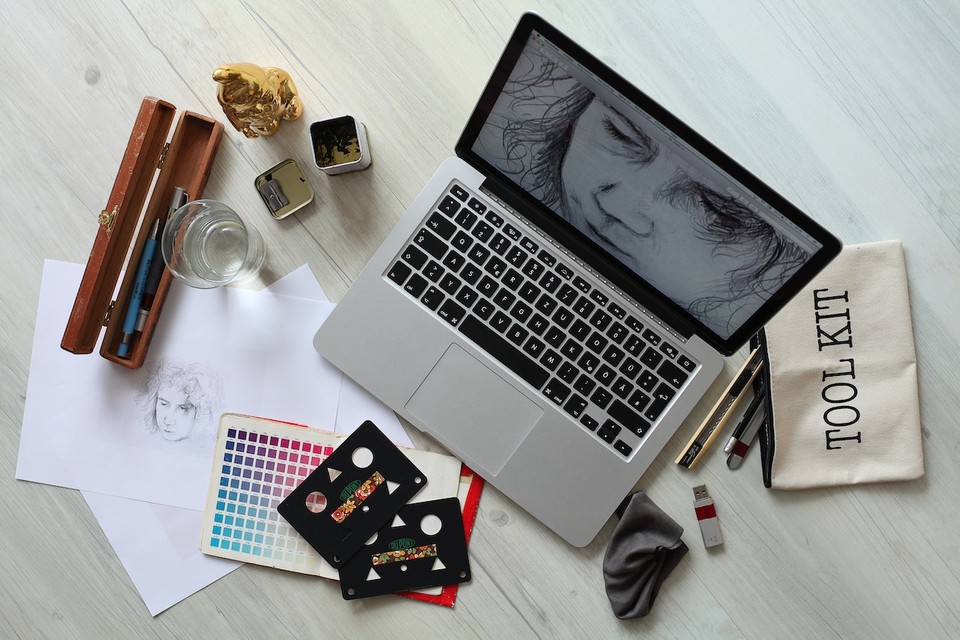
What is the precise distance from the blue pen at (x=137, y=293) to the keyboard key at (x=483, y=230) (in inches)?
14.7

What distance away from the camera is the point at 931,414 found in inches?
32.5

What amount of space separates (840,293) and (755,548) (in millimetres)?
310

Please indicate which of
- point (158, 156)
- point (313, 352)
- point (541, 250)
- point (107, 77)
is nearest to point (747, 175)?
point (541, 250)

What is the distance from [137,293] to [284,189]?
211 mm

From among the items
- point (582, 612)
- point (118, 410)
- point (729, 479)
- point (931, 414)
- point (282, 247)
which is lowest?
point (118, 410)

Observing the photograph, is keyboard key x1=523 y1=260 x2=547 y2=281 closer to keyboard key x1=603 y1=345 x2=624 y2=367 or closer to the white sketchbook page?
keyboard key x1=603 y1=345 x2=624 y2=367

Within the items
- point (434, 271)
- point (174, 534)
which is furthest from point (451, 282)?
point (174, 534)

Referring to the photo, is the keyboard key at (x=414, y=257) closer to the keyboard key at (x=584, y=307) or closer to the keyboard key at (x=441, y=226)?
the keyboard key at (x=441, y=226)

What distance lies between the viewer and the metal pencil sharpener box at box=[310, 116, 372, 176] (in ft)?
2.70

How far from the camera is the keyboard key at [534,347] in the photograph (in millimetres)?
794

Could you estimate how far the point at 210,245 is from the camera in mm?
851

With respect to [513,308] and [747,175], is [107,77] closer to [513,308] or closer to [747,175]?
[513,308]

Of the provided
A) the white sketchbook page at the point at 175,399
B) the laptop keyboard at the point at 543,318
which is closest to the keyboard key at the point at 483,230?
the laptop keyboard at the point at 543,318

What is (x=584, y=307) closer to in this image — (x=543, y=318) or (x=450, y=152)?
(x=543, y=318)
